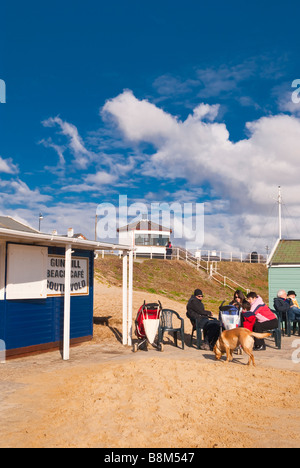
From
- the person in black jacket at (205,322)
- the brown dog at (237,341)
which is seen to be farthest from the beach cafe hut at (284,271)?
the brown dog at (237,341)

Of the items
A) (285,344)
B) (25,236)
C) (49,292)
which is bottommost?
(285,344)

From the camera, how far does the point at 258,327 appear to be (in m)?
10.2

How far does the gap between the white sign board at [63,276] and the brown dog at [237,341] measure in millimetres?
4378

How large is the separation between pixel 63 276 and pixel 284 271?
12648 mm

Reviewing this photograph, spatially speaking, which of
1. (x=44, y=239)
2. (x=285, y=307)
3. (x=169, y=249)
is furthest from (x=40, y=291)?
(x=169, y=249)

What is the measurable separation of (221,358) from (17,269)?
491 centimetres

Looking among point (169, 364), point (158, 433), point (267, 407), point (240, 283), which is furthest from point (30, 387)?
point (240, 283)

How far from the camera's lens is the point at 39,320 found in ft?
33.4

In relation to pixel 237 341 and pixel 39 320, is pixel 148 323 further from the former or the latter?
pixel 39 320

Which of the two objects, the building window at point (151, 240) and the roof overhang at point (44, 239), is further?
the building window at point (151, 240)

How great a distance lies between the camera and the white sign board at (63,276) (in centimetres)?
1066

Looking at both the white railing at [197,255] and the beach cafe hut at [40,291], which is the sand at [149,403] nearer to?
the beach cafe hut at [40,291]

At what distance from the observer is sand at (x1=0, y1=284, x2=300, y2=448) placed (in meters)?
4.50
